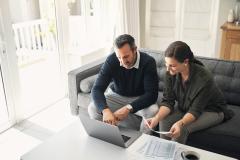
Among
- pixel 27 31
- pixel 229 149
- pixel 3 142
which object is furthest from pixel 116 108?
pixel 27 31

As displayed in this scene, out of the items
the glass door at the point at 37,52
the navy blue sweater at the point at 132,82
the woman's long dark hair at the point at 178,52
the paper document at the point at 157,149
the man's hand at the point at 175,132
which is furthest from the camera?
the glass door at the point at 37,52

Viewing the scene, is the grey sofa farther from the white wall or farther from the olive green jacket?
the white wall

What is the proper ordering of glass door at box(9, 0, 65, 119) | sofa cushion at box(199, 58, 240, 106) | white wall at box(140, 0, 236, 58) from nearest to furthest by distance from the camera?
sofa cushion at box(199, 58, 240, 106), glass door at box(9, 0, 65, 119), white wall at box(140, 0, 236, 58)

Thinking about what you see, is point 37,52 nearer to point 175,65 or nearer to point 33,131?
point 33,131

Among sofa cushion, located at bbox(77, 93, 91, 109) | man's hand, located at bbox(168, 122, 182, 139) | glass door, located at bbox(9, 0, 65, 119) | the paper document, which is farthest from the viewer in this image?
glass door, located at bbox(9, 0, 65, 119)

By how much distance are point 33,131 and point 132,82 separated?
3.99ft

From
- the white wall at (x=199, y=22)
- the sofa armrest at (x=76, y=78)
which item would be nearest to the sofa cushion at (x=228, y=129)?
the sofa armrest at (x=76, y=78)

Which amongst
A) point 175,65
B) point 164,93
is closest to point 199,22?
point 164,93

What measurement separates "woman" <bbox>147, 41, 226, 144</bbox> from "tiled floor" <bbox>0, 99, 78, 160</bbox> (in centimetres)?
125

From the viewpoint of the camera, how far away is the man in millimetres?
1967

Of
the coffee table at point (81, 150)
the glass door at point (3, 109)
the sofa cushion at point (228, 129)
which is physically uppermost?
the coffee table at point (81, 150)

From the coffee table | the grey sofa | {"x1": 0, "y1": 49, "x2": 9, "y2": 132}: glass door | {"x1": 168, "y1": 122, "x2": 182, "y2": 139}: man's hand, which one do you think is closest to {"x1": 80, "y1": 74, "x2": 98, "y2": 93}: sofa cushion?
the grey sofa

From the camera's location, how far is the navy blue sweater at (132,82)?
2039 millimetres

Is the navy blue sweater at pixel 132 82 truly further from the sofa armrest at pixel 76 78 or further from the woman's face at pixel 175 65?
the sofa armrest at pixel 76 78
